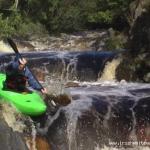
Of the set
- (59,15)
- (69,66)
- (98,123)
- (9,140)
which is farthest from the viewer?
(59,15)

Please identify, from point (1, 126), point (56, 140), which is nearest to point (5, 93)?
point (56, 140)

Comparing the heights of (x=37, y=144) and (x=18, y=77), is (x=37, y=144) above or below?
below

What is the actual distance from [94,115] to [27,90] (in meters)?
1.49

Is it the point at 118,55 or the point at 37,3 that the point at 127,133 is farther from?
the point at 37,3

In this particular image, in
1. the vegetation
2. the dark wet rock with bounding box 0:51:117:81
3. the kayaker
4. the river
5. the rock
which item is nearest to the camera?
the rock

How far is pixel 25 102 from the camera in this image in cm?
920

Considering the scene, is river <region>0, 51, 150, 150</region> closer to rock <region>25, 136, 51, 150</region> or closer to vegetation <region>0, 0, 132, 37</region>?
rock <region>25, 136, 51, 150</region>

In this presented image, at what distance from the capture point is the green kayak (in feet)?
29.9

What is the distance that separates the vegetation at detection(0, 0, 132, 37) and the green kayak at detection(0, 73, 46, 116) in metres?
14.8

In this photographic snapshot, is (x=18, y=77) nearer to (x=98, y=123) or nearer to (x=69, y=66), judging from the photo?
(x=98, y=123)

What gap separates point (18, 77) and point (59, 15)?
17961 mm

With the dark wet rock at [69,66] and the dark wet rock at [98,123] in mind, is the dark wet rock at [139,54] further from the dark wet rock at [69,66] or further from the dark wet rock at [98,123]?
the dark wet rock at [98,123]

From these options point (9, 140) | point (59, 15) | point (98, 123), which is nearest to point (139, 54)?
point (98, 123)

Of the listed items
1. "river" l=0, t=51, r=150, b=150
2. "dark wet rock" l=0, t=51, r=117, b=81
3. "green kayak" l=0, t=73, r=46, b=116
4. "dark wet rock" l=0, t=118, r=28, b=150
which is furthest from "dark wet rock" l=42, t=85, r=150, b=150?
"dark wet rock" l=0, t=51, r=117, b=81
